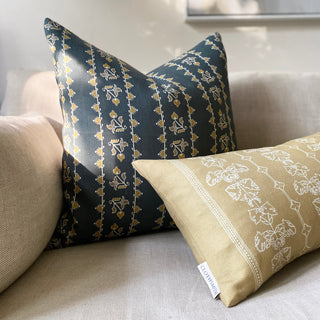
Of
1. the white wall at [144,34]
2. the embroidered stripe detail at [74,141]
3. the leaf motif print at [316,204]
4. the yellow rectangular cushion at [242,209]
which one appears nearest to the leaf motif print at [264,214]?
the yellow rectangular cushion at [242,209]

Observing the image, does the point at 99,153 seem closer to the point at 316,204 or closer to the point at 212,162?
the point at 212,162

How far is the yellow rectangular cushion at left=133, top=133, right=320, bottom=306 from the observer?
642mm

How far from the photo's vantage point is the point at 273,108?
1.22 metres

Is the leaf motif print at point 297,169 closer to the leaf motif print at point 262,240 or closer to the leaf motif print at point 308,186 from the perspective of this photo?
the leaf motif print at point 308,186

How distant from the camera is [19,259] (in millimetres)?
666

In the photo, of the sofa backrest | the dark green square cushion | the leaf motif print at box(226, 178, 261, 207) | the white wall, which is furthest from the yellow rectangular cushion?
the white wall

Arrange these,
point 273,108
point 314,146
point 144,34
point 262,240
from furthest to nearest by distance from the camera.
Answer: point 144,34 → point 273,108 → point 314,146 → point 262,240

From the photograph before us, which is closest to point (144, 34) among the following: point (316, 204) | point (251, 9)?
point (251, 9)

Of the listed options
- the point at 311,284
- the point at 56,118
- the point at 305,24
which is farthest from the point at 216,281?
the point at 305,24

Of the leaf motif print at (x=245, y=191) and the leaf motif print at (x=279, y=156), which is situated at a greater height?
the leaf motif print at (x=279, y=156)

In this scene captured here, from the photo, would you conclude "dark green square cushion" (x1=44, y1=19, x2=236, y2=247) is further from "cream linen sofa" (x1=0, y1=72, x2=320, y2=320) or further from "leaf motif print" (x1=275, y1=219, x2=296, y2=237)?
"leaf motif print" (x1=275, y1=219, x2=296, y2=237)

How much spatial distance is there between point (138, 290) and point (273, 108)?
32.0 inches

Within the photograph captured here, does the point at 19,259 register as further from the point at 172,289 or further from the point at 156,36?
the point at 156,36

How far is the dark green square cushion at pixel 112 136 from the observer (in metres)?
0.84
